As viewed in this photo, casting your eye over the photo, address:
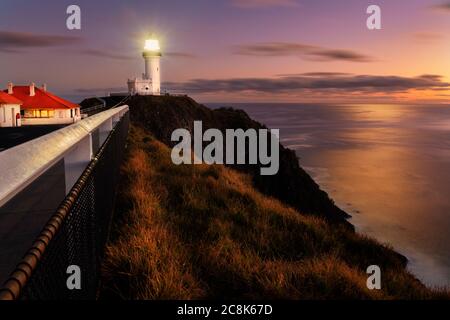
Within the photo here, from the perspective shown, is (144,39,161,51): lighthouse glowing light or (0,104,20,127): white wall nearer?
(0,104,20,127): white wall

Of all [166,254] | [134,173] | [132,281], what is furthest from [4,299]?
[134,173]

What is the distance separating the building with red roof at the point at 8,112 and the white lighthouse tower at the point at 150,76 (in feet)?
118

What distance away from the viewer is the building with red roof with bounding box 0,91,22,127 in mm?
33875

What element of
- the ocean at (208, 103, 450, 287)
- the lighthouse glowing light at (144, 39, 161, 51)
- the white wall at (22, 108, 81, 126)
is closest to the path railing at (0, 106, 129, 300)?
the ocean at (208, 103, 450, 287)

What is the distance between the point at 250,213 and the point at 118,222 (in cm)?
268

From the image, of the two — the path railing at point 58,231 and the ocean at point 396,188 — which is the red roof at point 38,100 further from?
the path railing at point 58,231

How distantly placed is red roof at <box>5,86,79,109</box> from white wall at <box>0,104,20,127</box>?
9.26m

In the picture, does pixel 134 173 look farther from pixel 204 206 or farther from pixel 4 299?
pixel 4 299

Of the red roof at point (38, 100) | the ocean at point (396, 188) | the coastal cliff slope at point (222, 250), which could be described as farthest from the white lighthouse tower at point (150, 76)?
the coastal cliff slope at point (222, 250)

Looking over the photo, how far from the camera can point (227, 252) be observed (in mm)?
5152

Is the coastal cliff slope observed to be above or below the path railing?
below

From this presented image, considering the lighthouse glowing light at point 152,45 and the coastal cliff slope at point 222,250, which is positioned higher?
the lighthouse glowing light at point 152,45

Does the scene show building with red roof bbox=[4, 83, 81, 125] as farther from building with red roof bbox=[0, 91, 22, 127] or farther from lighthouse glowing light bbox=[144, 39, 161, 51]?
lighthouse glowing light bbox=[144, 39, 161, 51]

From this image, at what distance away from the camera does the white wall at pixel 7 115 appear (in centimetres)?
3381
